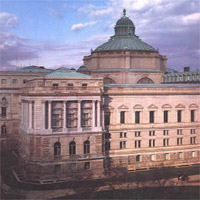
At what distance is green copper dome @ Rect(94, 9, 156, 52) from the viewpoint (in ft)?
288

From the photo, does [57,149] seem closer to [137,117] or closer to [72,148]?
[72,148]

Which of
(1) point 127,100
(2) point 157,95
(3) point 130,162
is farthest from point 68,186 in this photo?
(2) point 157,95

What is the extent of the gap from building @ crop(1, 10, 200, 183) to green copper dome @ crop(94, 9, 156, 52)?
7.33 metres

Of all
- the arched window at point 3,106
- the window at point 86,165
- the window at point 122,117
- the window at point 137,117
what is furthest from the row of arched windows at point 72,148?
the arched window at point 3,106

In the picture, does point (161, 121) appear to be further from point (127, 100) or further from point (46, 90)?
point (46, 90)

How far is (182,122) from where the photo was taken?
242ft

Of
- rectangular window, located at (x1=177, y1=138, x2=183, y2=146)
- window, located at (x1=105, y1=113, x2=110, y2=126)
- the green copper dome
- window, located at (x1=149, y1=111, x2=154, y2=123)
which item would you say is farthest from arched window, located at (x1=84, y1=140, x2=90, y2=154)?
the green copper dome

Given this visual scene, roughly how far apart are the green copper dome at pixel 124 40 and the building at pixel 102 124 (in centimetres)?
733

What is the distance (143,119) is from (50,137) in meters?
19.9

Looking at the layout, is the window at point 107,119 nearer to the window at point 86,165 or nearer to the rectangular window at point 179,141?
the window at point 86,165

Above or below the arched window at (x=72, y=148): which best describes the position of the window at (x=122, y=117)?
above

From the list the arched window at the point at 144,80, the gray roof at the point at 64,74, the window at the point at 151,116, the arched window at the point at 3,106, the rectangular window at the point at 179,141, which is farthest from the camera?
the arched window at the point at 144,80

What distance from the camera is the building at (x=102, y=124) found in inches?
2469

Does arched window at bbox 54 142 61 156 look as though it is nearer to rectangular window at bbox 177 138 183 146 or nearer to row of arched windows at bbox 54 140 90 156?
row of arched windows at bbox 54 140 90 156
